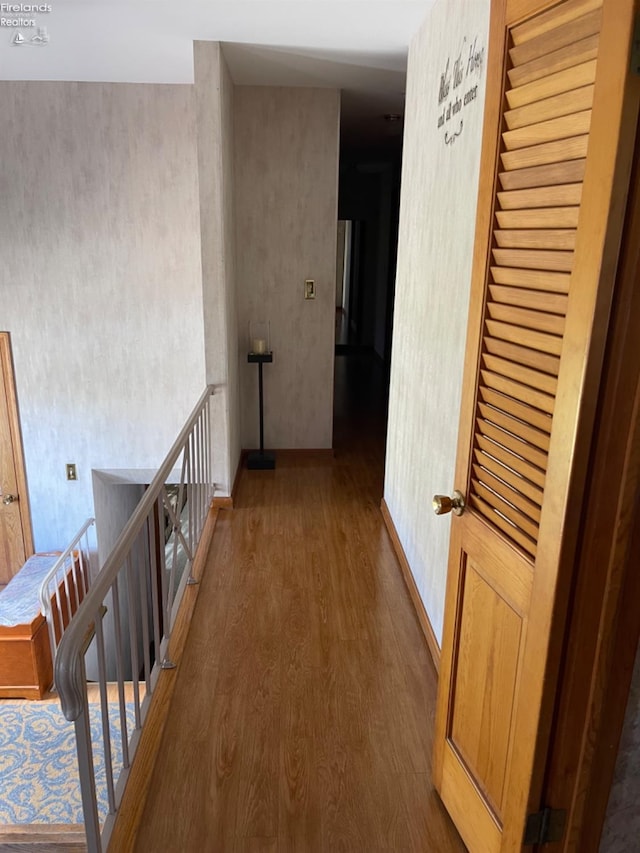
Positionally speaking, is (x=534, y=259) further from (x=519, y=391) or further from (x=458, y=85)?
(x=458, y=85)

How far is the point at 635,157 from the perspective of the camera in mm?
981

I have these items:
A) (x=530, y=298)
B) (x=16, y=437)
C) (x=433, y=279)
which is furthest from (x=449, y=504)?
(x=16, y=437)

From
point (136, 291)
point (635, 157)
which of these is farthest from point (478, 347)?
point (136, 291)

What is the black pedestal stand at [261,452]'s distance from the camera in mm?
4340

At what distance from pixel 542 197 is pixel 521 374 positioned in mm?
352

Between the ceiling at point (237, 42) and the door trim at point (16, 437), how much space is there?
1.85 m

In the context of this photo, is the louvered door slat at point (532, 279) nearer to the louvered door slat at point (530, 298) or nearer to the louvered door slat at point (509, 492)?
the louvered door slat at point (530, 298)

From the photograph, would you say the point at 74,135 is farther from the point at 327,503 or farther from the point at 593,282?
the point at 593,282

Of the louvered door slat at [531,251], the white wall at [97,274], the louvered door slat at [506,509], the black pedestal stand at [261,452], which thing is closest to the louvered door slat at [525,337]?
the louvered door slat at [531,251]

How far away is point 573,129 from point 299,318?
3522mm

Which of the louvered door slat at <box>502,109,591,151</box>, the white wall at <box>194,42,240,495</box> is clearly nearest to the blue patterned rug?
the white wall at <box>194,42,240,495</box>

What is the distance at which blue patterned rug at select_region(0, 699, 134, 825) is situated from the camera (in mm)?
2799

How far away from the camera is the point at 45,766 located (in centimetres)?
314

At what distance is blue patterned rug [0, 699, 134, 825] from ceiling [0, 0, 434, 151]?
3359 mm
